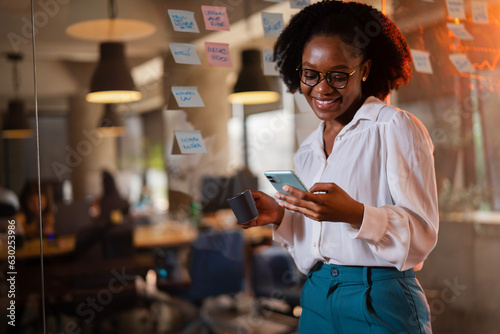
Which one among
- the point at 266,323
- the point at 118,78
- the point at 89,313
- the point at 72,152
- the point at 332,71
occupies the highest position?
the point at 118,78

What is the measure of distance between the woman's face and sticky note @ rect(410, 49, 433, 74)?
101 cm

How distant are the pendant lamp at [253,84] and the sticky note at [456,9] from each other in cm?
94

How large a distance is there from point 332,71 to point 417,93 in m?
1.37

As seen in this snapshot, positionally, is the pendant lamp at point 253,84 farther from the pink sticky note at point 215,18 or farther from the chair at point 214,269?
the chair at point 214,269

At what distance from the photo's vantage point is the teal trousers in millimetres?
1222

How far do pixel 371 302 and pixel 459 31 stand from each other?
1657mm

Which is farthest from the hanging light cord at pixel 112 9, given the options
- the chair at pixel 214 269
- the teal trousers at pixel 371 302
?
the teal trousers at pixel 371 302

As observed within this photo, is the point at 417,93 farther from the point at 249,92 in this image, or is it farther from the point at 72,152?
the point at 72,152

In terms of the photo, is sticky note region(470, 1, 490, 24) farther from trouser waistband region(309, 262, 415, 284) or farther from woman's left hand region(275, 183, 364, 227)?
woman's left hand region(275, 183, 364, 227)

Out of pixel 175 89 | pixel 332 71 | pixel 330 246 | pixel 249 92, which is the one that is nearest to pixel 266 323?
pixel 249 92

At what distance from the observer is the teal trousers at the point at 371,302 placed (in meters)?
1.22

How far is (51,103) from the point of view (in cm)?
225

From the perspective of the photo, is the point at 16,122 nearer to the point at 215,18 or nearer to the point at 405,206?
the point at 215,18

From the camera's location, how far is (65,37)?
7.11 feet
